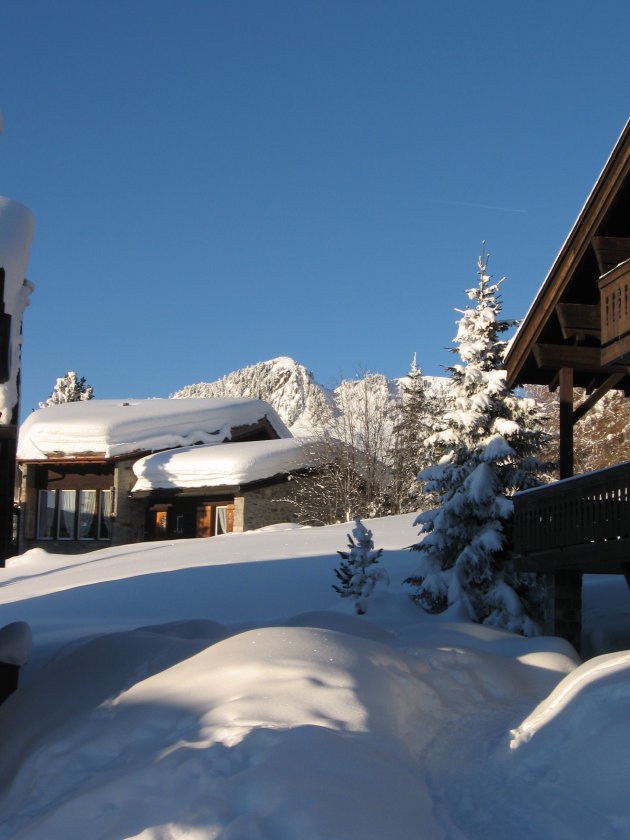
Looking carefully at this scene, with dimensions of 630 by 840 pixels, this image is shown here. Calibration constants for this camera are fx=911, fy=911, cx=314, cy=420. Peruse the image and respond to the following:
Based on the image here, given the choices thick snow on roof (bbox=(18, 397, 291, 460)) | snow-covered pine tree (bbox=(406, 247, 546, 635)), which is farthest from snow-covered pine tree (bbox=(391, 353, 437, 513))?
snow-covered pine tree (bbox=(406, 247, 546, 635))

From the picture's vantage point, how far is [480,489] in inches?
574

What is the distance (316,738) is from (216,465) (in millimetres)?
23745

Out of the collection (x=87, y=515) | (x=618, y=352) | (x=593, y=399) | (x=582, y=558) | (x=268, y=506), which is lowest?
(x=87, y=515)

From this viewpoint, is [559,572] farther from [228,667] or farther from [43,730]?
[43,730]

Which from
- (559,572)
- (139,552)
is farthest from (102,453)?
(559,572)

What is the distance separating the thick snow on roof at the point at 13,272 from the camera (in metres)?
8.37

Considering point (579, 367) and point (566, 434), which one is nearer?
point (566, 434)

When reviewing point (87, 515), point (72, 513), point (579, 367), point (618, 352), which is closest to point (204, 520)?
point (87, 515)

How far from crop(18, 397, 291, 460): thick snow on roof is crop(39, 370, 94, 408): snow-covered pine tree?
19.0 meters

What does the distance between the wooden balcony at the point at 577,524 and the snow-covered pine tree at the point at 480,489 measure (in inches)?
65.1

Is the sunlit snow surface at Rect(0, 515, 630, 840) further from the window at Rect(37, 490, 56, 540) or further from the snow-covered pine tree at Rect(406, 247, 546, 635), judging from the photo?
the window at Rect(37, 490, 56, 540)

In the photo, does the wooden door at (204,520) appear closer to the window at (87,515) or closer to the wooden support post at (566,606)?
the window at (87,515)

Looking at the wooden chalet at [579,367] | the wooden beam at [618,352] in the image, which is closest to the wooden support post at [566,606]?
the wooden chalet at [579,367]

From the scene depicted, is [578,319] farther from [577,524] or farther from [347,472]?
[347,472]
